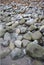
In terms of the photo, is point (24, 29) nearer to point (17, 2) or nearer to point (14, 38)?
point (14, 38)

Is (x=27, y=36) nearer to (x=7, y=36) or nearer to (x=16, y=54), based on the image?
(x=7, y=36)

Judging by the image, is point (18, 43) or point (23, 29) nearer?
point (18, 43)

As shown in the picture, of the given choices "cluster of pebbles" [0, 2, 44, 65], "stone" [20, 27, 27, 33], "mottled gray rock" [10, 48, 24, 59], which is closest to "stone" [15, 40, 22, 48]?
"cluster of pebbles" [0, 2, 44, 65]

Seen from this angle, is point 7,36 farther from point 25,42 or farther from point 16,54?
point 16,54

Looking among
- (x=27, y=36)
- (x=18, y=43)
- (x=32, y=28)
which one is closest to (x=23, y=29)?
(x=32, y=28)

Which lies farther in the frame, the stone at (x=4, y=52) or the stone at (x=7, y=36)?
the stone at (x=7, y=36)

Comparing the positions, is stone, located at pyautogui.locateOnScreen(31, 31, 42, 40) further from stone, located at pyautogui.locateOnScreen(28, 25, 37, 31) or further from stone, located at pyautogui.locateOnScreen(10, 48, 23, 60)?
stone, located at pyautogui.locateOnScreen(10, 48, 23, 60)

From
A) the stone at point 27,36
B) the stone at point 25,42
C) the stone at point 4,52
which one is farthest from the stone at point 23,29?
the stone at point 4,52

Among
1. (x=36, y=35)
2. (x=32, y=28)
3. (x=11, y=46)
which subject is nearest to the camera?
(x=11, y=46)

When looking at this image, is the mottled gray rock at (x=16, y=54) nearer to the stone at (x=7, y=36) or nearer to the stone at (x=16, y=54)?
the stone at (x=16, y=54)

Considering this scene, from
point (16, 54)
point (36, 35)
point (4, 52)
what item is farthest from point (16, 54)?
point (36, 35)

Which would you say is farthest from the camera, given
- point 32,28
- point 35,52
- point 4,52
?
point 32,28

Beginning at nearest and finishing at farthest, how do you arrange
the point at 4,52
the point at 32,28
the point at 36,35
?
the point at 4,52 → the point at 36,35 → the point at 32,28

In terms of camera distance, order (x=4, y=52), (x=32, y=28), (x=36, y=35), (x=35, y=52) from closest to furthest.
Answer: (x=35, y=52)
(x=4, y=52)
(x=36, y=35)
(x=32, y=28)
